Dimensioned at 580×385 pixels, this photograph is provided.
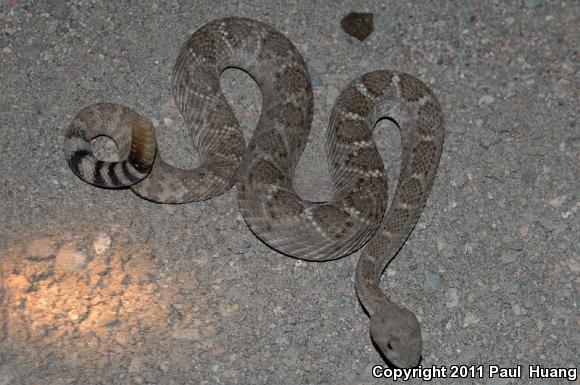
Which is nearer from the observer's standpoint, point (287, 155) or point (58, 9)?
point (287, 155)

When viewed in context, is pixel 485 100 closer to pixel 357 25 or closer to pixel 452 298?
pixel 357 25

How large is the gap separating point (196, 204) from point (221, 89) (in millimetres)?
1261

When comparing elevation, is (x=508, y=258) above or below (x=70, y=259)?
above

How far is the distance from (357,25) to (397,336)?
3.27 m

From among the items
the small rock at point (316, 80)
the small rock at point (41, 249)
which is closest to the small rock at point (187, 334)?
the small rock at point (41, 249)

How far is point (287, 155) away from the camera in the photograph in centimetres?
657

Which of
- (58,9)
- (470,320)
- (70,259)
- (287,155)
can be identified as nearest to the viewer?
(70,259)

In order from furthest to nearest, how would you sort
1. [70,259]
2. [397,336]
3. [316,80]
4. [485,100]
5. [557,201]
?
[485,100]
[316,80]
[557,201]
[70,259]
[397,336]

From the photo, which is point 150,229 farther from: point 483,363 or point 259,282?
point 483,363

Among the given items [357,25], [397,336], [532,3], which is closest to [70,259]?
[397,336]

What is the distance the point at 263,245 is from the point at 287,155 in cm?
83

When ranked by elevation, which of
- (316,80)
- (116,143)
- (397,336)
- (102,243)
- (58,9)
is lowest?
(102,243)

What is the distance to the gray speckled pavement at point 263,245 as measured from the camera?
582 cm

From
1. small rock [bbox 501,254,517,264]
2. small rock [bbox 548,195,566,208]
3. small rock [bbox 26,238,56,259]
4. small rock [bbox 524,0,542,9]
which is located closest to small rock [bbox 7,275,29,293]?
small rock [bbox 26,238,56,259]
